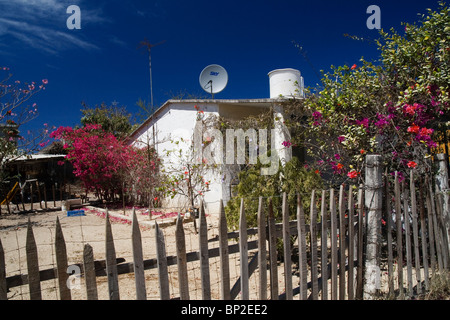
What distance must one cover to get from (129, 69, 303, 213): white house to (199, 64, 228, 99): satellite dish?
1.02m

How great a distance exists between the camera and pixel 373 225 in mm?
2910

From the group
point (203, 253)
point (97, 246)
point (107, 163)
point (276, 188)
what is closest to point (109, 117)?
point (107, 163)

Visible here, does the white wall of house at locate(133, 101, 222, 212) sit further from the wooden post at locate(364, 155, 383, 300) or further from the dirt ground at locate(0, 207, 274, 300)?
the wooden post at locate(364, 155, 383, 300)

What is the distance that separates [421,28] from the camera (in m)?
4.97

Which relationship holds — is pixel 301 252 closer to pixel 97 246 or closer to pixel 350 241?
pixel 350 241

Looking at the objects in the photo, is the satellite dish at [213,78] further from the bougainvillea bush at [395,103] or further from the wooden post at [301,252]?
the wooden post at [301,252]

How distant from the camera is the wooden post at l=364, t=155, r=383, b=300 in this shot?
2891mm

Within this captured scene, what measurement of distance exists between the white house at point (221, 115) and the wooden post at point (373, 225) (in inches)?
224

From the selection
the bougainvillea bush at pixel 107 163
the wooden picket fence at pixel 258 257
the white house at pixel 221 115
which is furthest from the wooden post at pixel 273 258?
the bougainvillea bush at pixel 107 163

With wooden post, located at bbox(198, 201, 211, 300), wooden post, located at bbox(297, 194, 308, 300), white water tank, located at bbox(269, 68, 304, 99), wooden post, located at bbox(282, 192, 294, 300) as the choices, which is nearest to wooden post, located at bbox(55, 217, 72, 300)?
wooden post, located at bbox(198, 201, 211, 300)

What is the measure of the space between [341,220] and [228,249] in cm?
117

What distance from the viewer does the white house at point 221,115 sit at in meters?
9.27

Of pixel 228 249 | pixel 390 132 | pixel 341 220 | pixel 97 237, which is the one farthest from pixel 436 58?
A: pixel 97 237

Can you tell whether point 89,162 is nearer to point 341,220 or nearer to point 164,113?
point 164,113
